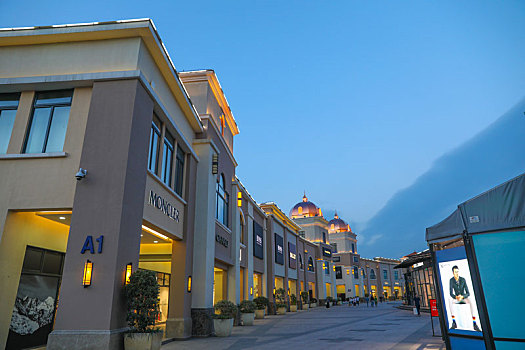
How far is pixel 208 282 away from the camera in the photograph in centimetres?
1905

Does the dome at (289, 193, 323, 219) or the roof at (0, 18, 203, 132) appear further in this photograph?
the dome at (289, 193, 323, 219)

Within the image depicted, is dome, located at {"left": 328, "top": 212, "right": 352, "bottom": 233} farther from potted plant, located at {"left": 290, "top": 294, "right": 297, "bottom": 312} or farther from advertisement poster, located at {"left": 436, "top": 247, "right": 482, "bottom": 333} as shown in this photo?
advertisement poster, located at {"left": 436, "top": 247, "right": 482, "bottom": 333}

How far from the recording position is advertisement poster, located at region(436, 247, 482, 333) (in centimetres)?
901

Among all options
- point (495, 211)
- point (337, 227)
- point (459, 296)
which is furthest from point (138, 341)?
point (337, 227)

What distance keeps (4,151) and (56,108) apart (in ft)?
7.72

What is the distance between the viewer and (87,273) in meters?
11.4

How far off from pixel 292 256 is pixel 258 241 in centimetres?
1427

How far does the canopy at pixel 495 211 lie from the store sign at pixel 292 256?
40.5m

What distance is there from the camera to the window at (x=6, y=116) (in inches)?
536

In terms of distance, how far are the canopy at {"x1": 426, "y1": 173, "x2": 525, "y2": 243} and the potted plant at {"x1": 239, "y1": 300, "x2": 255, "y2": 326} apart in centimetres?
1869

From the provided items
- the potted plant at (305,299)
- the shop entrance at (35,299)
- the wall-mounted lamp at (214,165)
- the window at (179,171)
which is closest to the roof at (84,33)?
the window at (179,171)

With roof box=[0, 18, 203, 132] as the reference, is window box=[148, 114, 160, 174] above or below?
below

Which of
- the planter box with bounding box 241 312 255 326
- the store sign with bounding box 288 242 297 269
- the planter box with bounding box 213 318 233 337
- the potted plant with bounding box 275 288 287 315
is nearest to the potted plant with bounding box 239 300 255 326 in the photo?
the planter box with bounding box 241 312 255 326

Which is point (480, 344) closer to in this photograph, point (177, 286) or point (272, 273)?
point (177, 286)
